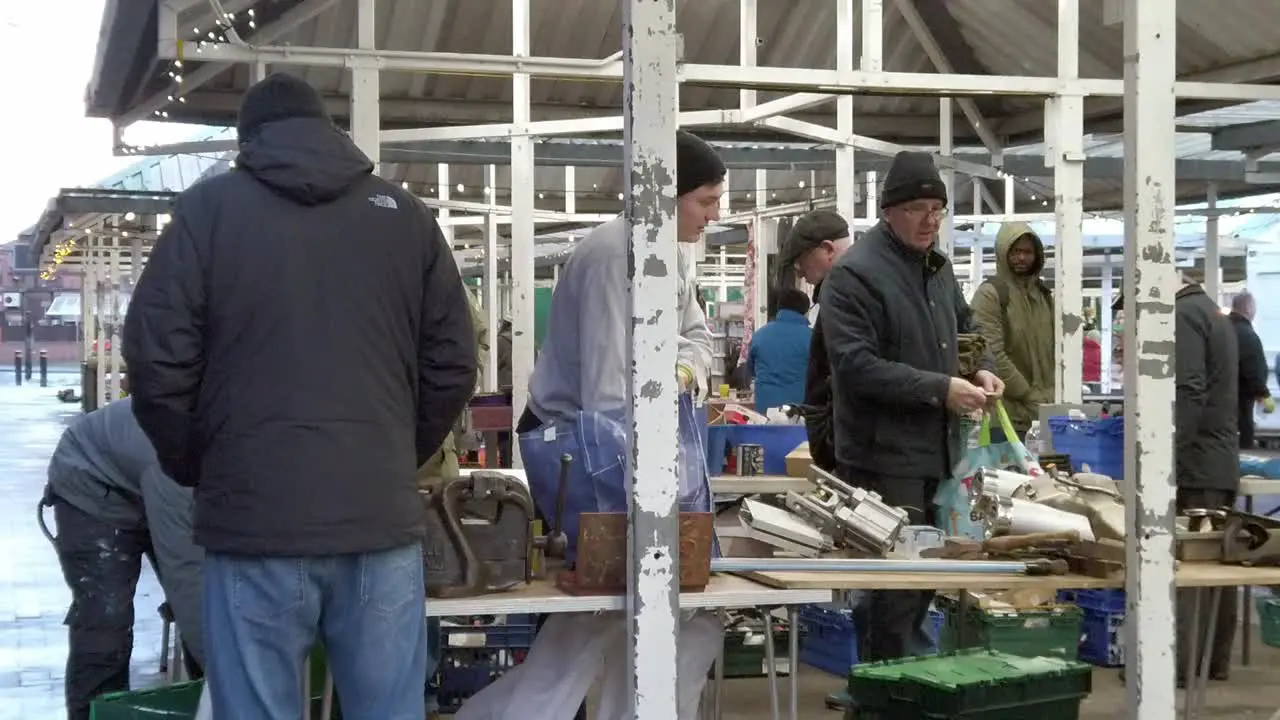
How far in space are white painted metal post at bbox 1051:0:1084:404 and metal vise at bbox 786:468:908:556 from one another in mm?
3969

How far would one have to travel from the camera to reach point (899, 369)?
174 inches

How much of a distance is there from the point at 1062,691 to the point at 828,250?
2704mm

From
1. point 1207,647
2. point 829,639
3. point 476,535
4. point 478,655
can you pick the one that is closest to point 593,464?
point 476,535

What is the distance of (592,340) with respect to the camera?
12.5ft

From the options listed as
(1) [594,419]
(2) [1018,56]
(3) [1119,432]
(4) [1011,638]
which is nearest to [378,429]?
(1) [594,419]

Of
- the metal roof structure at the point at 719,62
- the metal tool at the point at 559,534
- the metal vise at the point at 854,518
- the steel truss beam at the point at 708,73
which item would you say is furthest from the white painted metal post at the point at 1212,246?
the metal tool at the point at 559,534

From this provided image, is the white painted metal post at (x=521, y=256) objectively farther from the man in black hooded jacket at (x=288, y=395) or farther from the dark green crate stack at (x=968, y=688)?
the man in black hooded jacket at (x=288, y=395)

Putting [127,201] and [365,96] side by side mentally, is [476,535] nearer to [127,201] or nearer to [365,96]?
[365,96]

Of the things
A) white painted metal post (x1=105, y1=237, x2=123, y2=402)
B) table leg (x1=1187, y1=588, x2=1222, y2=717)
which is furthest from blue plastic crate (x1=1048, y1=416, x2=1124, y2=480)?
white painted metal post (x1=105, y1=237, x2=123, y2=402)

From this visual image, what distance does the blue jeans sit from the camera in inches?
115

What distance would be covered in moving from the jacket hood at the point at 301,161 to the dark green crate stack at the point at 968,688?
184cm

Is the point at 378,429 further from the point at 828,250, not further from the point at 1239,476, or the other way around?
the point at 1239,476

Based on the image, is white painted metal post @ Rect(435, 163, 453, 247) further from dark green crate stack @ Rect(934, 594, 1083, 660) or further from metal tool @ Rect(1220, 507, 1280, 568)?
metal tool @ Rect(1220, 507, 1280, 568)

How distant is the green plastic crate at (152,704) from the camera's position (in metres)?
3.93
